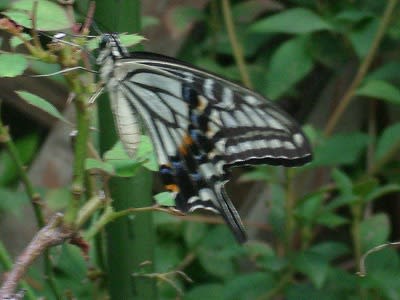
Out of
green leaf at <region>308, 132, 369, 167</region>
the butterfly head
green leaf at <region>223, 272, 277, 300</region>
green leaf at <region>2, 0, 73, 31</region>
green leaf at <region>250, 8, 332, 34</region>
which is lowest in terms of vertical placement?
green leaf at <region>223, 272, 277, 300</region>

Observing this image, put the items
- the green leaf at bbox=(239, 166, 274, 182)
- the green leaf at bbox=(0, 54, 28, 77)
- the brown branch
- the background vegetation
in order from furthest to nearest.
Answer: the green leaf at bbox=(239, 166, 274, 182)
the background vegetation
the green leaf at bbox=(0, 54, 28, 77)
the brown branch

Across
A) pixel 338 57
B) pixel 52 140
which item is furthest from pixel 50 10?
pixel 338 57

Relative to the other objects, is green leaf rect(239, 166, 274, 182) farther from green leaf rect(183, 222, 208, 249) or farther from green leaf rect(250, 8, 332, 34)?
green leaf rect(250, 8, 332, 34)

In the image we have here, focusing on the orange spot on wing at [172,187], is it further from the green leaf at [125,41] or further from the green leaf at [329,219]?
the green leaf at [329,219]

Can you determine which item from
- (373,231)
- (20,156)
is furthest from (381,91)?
(20,156)

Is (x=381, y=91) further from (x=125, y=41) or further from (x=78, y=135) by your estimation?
(x=78, y=135)

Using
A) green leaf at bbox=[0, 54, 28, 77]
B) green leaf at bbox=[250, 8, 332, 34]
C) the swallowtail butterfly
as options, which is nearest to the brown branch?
green leaf at bbox=[0, 54, 28, 77]
